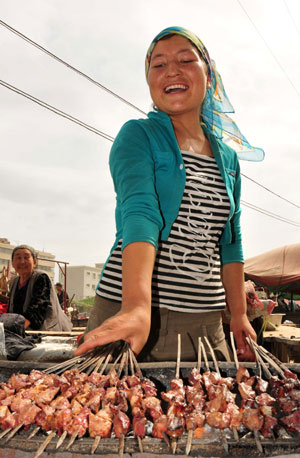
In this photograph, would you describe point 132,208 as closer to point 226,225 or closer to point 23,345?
point 226,225

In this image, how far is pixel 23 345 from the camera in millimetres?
3957

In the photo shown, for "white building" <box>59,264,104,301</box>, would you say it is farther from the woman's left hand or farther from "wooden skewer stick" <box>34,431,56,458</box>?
"wooden skewer stick" <box>34,431,56,458</box>

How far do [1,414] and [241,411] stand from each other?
64 centimetres

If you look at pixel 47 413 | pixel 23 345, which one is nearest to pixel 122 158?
pixel 47 413

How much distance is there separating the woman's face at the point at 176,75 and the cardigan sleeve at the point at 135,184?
0.78 ft

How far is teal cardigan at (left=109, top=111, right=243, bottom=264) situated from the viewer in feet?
4.95

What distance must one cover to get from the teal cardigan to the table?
12.7ft

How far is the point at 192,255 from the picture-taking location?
1810 mm

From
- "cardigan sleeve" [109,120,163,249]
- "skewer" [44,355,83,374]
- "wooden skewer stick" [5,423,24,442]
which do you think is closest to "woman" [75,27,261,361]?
"cardigan sleeve" [109,120,163,249]

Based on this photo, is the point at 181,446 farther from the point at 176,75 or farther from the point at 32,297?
the point at 32,297

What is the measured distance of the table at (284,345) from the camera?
533 centimetres

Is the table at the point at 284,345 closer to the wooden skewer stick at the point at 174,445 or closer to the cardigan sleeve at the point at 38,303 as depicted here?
the cardigan sleeve at the point at 38,303

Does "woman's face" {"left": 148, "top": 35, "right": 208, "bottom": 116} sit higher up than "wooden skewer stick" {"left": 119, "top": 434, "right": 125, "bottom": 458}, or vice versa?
"woman's face" {"left": 148, "top": 35, "right": 208, "bottom": 116}

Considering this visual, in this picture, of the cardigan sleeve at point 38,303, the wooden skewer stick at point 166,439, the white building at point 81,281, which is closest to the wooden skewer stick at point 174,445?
the wooden skewer stick at point 166,439
